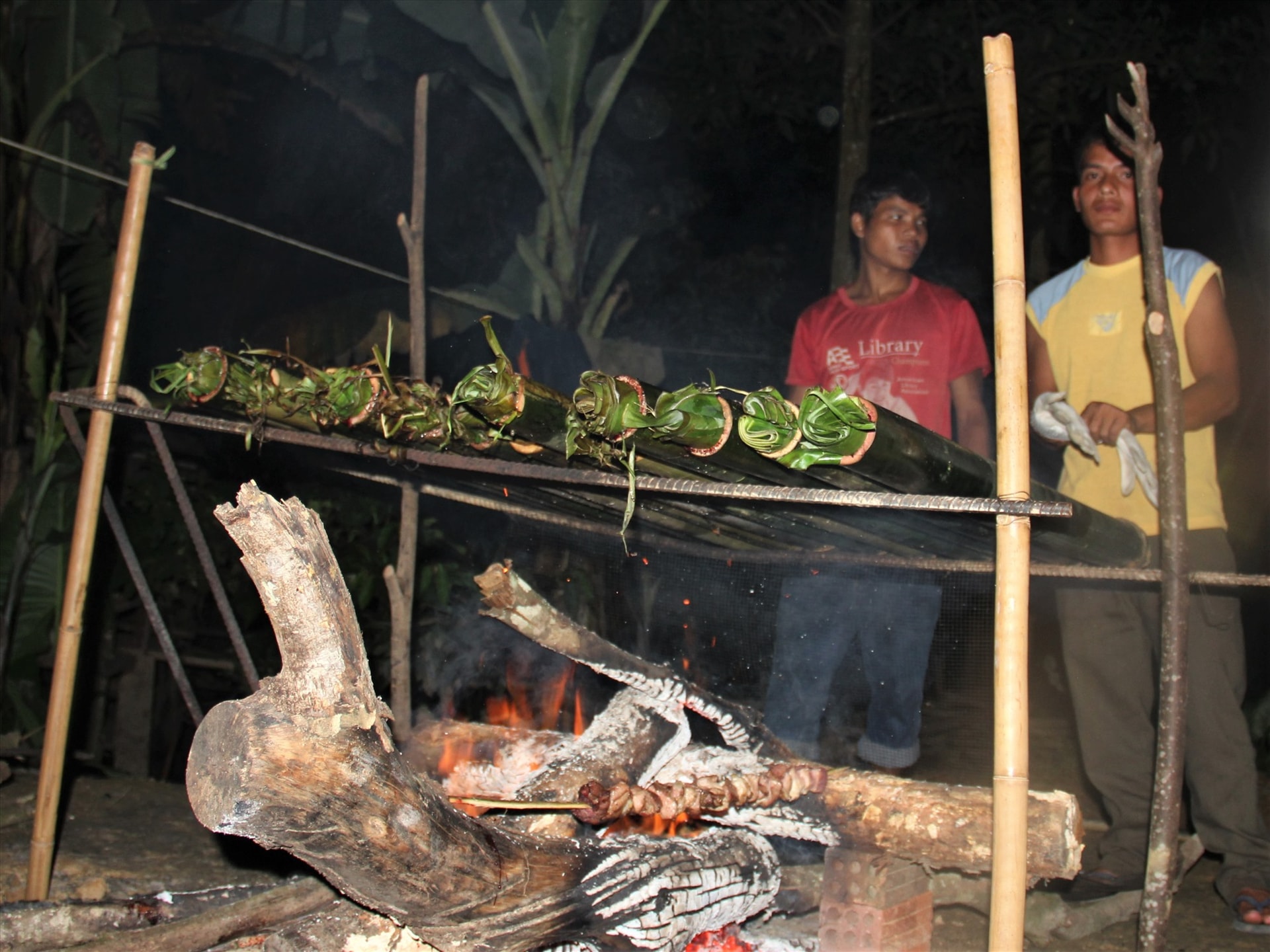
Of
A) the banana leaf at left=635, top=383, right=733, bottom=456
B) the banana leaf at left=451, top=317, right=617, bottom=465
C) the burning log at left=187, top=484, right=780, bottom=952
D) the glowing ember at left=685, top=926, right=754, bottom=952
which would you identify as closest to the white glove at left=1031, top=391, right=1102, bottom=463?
the banana leaf at left=635, top=383, right=733, bottom=456

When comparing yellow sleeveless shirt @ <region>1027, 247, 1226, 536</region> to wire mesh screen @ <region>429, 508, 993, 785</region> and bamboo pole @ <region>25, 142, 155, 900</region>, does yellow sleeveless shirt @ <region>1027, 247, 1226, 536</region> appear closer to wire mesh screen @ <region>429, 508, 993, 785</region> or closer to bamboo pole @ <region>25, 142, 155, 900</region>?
wire mesh screen @ <region>429, 508, 993, 785</region>

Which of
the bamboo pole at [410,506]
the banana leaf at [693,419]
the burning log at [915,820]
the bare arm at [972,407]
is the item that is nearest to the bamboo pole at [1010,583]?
the burning log at [915,820]

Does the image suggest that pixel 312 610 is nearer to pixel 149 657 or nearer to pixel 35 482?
pixel 35 482

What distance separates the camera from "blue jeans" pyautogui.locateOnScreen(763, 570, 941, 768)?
3600mm

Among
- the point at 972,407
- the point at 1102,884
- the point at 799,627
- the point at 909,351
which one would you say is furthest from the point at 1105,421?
the point at 1102,884

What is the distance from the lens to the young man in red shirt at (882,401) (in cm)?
366

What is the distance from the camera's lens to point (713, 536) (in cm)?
350

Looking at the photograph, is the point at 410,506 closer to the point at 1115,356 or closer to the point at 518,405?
the point at 518,405

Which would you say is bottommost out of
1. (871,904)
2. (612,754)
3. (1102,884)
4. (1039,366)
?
(1102,884)

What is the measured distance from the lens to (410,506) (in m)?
3.97

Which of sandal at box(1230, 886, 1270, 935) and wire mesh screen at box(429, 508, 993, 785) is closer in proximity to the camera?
sandal at box(1230, 886, 1270, 935)

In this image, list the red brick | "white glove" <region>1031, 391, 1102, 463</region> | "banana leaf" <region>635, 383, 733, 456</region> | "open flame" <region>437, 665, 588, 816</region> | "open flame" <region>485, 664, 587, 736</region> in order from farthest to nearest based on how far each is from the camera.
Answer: "open flame" <region>485, 664, 587, 736</region> < "open flame" <region>437, 665, 588, 816</region> < "white glove" <region>1031, 391, 1102, 463</region> < the red brick < "banana leaf" <region>635, 383, 733, 456</region>

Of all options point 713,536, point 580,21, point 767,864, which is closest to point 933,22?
point 580,21

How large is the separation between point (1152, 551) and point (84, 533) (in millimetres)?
3697
